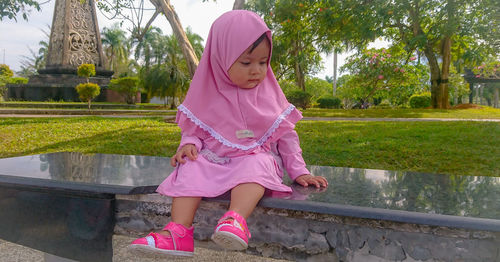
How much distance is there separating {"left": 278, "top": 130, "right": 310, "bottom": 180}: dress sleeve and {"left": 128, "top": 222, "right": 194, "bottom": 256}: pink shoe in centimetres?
66

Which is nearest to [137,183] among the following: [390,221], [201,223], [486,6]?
[201,223]

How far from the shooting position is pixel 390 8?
834cm

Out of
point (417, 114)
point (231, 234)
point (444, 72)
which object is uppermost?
point (444, 72)

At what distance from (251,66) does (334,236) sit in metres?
0.88

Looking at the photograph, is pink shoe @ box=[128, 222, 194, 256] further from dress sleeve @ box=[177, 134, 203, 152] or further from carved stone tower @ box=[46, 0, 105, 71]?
carved stone tower @ box=[46, 0, 105, 71]

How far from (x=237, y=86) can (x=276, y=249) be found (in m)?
0.84

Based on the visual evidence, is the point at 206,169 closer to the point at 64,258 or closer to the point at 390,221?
the point at 390,221

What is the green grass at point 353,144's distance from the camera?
167 inches

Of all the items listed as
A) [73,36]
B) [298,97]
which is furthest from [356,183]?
[73,36]

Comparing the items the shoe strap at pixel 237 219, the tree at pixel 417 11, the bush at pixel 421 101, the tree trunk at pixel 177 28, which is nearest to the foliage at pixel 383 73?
the bush at pixel 421 101

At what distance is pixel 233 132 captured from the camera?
180cm

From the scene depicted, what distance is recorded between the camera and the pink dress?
1.58 m

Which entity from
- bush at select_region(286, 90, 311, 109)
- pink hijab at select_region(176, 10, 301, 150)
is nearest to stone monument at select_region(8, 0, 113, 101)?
bush at select_region(286, 90, 311, 109)

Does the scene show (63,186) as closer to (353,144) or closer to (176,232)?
(176,232)
